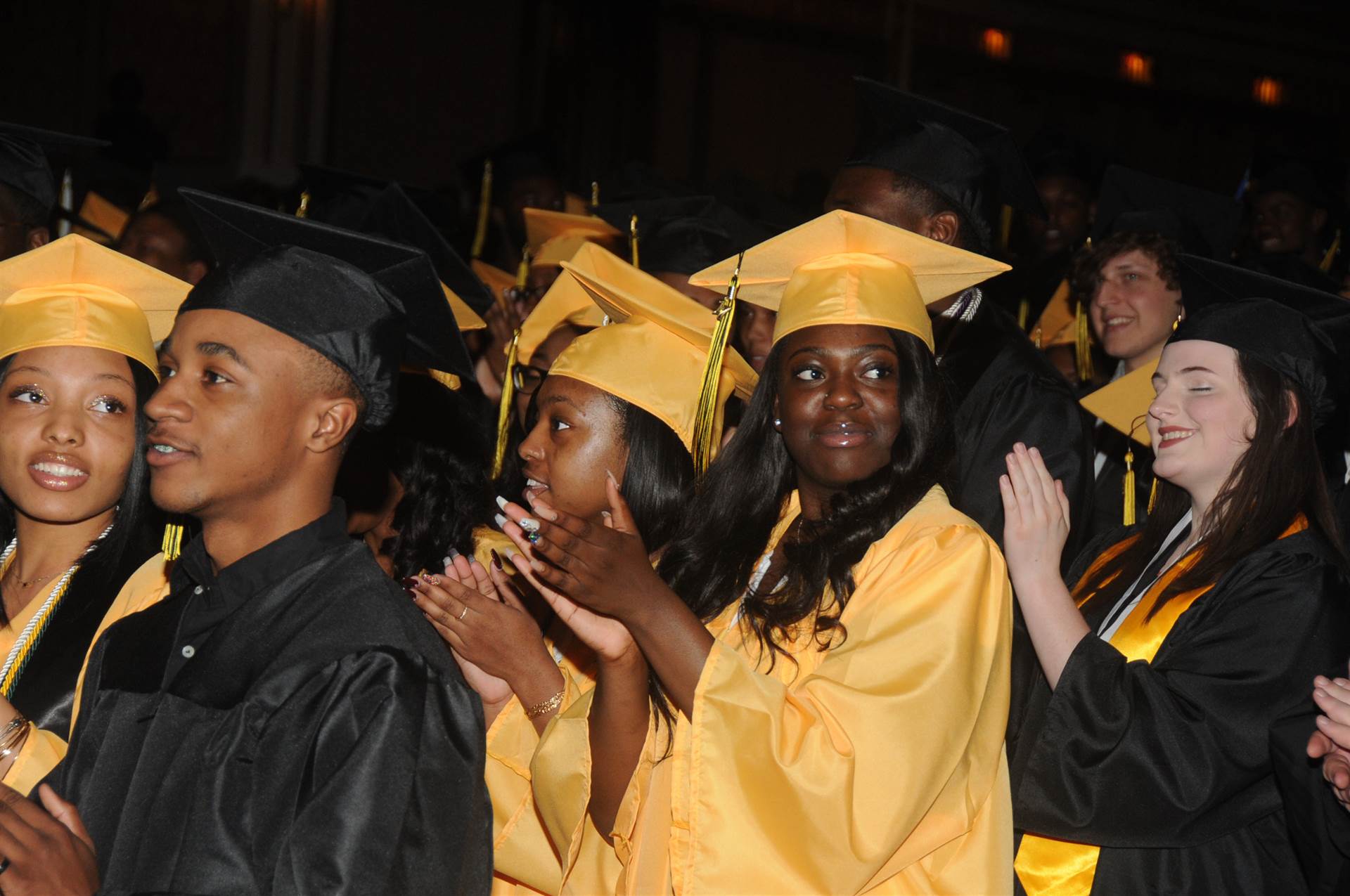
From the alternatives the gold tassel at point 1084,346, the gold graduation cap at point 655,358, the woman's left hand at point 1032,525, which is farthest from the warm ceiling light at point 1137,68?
the woman's left hand at point 1032,525

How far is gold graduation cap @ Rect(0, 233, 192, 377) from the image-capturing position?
111 inches

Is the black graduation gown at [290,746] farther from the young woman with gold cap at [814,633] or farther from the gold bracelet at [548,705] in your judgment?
the gold bracelet at [548,705]

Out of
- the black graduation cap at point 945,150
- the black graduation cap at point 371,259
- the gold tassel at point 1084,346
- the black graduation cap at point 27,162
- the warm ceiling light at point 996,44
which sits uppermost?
the warm ceiling light at point 996,44

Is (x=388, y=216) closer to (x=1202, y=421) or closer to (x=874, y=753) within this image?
(x=1202, y=421)

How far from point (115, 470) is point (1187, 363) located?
2184 mm

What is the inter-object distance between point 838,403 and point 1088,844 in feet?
3.13

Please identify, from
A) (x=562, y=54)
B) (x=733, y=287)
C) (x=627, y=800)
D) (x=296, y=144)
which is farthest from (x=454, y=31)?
(x=627, y=800)

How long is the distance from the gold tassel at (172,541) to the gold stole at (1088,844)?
65.6 inches

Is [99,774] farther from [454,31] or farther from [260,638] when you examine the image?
[454,31]

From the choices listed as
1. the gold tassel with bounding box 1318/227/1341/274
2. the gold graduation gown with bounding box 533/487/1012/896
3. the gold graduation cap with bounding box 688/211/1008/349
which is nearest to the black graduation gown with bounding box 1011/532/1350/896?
the gold graduation gown with bounding box 533/487/1012/896

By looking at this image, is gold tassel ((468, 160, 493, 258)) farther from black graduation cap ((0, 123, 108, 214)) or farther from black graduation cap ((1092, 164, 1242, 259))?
black graduation cap ((1092, 164, 1242, 259))

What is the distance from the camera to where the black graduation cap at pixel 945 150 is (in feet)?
11.9

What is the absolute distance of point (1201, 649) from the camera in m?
2.69

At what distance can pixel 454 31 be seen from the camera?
9.52 metres
